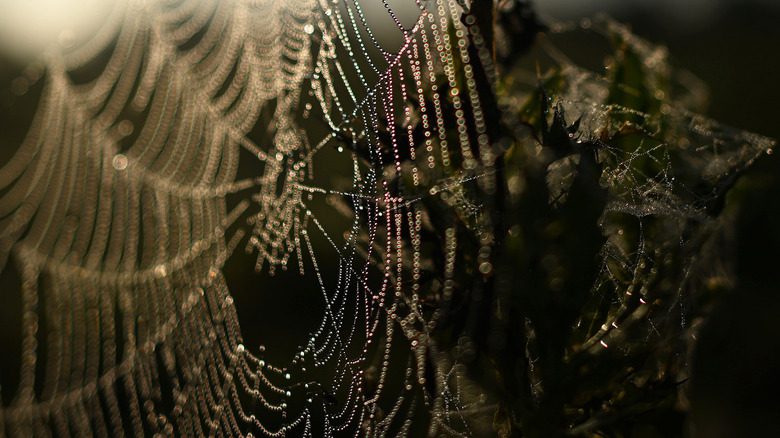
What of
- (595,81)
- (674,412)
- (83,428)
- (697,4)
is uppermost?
(697,4)

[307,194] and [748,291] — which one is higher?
[307,194]

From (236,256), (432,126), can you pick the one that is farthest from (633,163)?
(236,256)

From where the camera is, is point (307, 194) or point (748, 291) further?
point (748, 291)

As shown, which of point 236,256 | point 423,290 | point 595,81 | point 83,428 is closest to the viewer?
point 423,290

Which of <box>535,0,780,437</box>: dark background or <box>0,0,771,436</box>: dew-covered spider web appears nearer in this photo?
<box>0,0,771,436</box>: dew-covered spider web

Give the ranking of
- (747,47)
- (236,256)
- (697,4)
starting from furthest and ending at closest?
(697,4) < (747,47) < (236,256)

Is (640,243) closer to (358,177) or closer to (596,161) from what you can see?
(596,161)

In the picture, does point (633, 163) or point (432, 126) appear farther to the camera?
point (633, 163)

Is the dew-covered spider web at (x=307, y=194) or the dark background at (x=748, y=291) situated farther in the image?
the dark background at (x=748, y=291)
